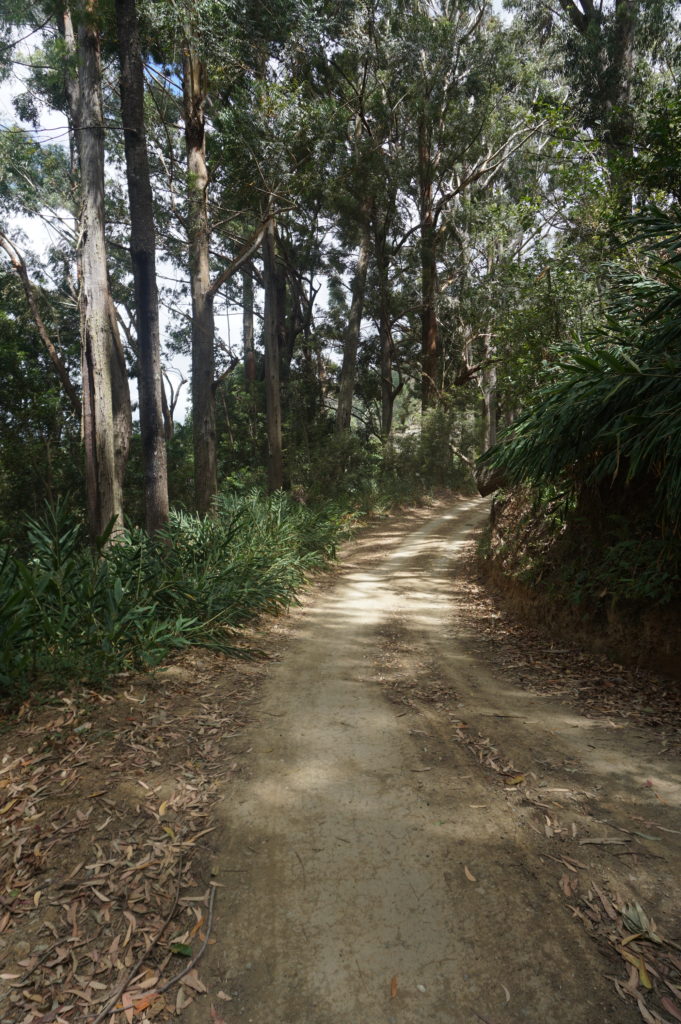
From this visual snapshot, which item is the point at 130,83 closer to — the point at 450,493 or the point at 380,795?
the point at 380,795

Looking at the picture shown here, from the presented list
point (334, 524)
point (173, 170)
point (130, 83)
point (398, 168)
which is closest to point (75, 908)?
point (130, 83)

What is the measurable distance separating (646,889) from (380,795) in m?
1.22

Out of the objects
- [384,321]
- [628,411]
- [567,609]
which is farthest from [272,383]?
[384,321]

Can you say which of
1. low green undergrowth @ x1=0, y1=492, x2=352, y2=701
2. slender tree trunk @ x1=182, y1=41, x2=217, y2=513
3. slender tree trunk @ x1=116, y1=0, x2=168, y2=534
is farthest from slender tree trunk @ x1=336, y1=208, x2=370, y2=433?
Answer: slender tree trunk @ x1=116, y1=0, x2=168, y2=534

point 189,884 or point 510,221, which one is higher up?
point 510,221

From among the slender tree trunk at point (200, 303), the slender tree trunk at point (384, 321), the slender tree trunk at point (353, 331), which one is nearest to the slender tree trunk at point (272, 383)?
the slender tree trunk at point (200, 303)

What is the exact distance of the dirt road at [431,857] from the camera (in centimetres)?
185

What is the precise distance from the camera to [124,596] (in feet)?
15.7

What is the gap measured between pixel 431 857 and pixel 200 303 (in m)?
10.2

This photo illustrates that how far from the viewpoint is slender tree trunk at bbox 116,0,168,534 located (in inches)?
265

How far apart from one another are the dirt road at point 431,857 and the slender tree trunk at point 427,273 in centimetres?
1824

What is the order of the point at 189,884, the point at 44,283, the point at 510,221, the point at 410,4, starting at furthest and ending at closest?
the point at 44,283 → the point at 510,221 → the point at 410,4 → the point at 189,884

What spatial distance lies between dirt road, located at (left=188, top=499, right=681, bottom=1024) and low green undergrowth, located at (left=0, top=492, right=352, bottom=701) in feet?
4.04

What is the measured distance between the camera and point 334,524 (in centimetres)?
1121
